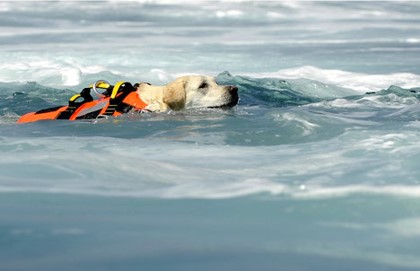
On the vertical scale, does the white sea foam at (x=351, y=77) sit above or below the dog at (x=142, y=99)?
below

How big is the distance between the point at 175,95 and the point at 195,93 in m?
0.28

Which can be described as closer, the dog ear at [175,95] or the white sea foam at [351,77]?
the dog ear at [175,95]

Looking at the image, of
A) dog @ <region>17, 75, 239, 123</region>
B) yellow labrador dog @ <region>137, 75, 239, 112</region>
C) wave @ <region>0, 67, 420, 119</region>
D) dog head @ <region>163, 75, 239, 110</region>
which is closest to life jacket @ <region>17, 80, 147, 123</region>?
dog @ <region>17, 75, 239, 123</region>

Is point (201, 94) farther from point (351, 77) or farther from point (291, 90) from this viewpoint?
point (351, 77)

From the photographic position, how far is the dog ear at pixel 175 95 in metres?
10.8

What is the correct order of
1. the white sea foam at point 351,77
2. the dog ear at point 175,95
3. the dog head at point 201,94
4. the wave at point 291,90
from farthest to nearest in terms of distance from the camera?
the white sea foam at point 351,77
the wave at point 291,90
the dog head at point 201,94
the dog ear at point 175,95

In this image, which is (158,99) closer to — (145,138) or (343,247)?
(145,138)

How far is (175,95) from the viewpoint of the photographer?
10891mm

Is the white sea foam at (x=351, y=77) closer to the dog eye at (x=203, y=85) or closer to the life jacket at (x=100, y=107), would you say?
the dog eye at (x=203, y=85)

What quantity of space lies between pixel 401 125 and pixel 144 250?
5636 mm

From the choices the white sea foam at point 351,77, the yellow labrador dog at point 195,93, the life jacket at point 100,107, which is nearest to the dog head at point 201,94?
the yellow labrador dog at point 195,93

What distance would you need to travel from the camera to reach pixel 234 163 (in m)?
6.58

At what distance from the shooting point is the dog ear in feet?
35.6

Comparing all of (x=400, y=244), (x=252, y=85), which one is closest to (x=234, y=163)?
(x=400, y=244)
